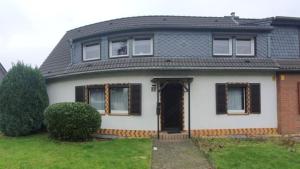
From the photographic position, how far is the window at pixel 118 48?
17.3 meters

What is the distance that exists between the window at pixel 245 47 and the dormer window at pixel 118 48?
18.4ft

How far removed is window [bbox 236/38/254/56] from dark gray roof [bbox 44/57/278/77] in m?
0.56

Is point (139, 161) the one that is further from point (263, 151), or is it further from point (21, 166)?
point (263, 151)

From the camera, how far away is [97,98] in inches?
690

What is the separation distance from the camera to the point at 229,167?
11.1 meters

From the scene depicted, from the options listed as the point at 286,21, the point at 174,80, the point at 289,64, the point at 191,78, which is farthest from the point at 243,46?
the point at 174,80

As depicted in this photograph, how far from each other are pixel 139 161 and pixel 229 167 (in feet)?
9.64

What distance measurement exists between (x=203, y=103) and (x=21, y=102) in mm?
9123

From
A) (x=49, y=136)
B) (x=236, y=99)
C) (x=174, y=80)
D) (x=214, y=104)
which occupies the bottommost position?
(x=49, y=136)

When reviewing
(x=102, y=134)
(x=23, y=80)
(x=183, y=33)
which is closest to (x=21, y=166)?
(x=102, y=134)

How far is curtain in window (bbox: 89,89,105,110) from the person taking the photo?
17359mm

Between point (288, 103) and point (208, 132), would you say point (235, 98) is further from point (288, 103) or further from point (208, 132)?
point (288, 103)

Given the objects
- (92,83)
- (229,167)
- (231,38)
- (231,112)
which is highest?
(231,38)

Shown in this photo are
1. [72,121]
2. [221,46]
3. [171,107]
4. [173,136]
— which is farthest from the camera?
[221,46]
